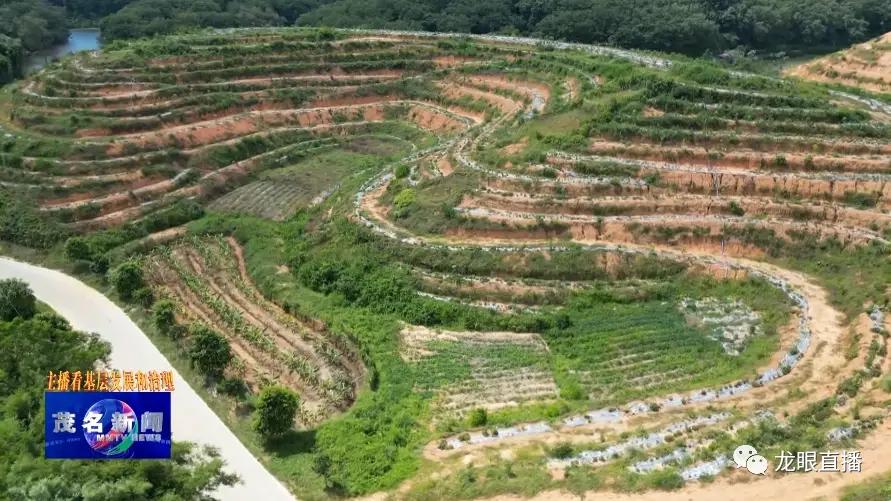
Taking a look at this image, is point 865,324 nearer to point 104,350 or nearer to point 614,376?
point 614,376

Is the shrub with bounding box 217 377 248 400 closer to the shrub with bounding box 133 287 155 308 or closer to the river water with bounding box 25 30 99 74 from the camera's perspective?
the shrub with bounding box 133 287 155 308

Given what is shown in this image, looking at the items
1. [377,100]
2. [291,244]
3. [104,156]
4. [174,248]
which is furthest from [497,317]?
[377,100]

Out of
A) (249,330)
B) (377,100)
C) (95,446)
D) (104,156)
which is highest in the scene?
(377,100)

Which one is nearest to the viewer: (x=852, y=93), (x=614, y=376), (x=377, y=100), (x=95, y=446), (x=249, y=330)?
(x=95, y=446)

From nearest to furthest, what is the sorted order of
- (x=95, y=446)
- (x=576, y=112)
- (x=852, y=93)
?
(x=95, y=446)
(x=576, y=112)
(x=852, y=93)

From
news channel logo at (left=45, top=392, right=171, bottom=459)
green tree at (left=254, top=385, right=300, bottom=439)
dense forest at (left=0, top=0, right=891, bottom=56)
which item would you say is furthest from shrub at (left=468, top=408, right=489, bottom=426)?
dense forest at (left=0, top=0, right=891, bottom=56)

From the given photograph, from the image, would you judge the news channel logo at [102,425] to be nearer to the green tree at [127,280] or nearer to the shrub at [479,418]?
the shrub at [479,418]
